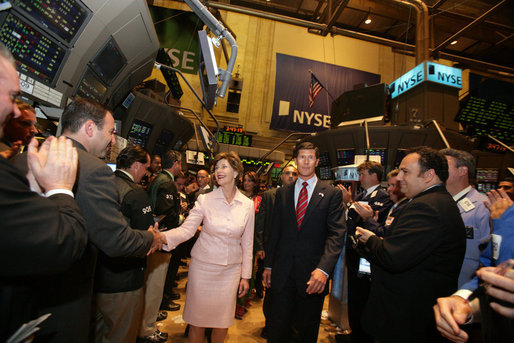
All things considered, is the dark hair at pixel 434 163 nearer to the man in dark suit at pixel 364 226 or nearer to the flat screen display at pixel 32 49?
the man in dark suit at pixel 364 226

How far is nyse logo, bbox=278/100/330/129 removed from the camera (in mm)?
14125

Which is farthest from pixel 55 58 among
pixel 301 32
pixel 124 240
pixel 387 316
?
pixel 301 32

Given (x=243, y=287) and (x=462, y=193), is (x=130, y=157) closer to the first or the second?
(x=243, y=287)

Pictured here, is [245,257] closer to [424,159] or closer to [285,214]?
[285,214]

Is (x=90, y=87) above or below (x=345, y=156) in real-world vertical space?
below

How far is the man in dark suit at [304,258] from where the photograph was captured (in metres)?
2.42

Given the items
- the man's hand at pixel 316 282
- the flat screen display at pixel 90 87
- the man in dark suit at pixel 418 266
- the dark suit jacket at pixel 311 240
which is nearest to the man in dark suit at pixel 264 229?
the dark suit jacket at pixel 311 240

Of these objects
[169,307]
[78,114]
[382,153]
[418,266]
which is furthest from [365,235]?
[382,153]

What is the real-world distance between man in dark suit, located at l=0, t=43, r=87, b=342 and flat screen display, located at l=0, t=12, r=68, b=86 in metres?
2.05

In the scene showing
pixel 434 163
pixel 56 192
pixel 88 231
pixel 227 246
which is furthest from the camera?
pixel 227 246

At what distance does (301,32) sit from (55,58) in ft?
51.0

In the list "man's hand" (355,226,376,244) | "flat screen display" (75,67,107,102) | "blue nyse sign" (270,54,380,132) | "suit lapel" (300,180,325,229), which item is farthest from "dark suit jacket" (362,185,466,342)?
Result: "blue nyse sign" (270,54,380,132)

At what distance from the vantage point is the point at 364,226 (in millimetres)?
2996

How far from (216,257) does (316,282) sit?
97 cm
